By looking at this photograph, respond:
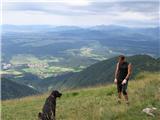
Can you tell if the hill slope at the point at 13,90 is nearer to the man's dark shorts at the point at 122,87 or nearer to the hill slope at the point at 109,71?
the hill slope at the point at 109,71

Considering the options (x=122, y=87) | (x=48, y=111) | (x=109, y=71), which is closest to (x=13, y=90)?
(x=109, y=71)

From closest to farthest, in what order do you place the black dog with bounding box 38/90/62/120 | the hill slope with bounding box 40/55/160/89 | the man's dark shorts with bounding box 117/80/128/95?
1. the black dog with bounding box 38/90/62/120
2. the man's dark shorts with bounding box 117/80/128/95
3. the hill slope with bounding box 40/55/160/89

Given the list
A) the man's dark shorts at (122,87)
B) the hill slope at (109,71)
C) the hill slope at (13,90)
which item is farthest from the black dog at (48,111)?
the hill slope at (13,90)

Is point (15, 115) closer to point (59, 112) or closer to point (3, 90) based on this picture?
point (59, 112)

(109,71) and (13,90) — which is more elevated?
(109,71)

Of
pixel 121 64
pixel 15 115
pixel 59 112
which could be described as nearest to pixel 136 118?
pixel 121 64

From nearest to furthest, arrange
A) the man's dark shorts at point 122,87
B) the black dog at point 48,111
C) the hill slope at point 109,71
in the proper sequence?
the black dog at point 48,111, the man's dark shorts at point 122,87, the hill slope at point 109,71

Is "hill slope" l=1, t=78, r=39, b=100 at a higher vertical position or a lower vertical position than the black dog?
lower

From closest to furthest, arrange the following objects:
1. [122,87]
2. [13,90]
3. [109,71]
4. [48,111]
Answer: [48,111] → [122,87] → [13,90] → [109,71]

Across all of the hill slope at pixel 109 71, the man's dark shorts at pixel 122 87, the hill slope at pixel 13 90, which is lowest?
the hill slope at pixel 13 90

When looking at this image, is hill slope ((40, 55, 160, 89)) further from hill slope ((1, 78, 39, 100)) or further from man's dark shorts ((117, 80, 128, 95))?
man's dark shorts ((117, 80, 128, 95))

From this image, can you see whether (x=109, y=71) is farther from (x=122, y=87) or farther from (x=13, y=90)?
(x=122, y=87)

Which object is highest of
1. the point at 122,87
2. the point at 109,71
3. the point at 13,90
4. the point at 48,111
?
the point at 48,111

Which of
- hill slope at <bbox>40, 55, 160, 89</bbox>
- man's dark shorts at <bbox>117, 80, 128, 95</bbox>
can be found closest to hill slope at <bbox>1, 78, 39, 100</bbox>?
hill slope at <bbox>40, 55, 160, 89</bbox>
